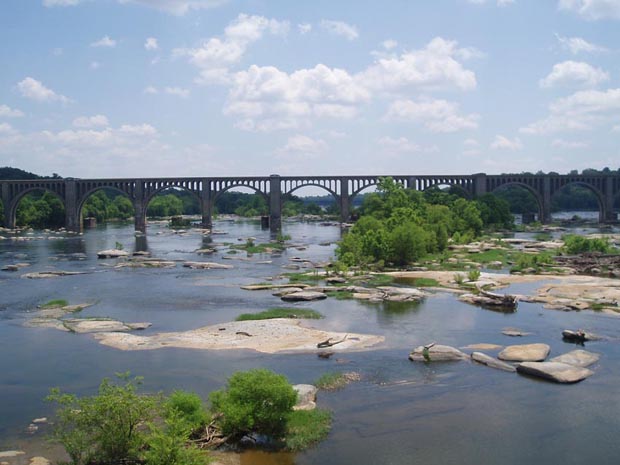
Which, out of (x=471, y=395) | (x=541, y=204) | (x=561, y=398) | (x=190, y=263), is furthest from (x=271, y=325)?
(x=541, y=204)

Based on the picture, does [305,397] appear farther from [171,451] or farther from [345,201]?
[345,201]

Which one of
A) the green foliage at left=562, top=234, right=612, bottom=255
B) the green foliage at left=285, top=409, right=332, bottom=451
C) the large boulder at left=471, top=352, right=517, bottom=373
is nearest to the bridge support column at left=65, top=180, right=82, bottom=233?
the green foliage at left=562, top=234, right=612, bottom=255

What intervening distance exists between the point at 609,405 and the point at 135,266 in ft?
144

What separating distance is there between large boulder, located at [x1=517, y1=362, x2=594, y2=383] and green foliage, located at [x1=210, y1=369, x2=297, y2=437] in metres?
9.37

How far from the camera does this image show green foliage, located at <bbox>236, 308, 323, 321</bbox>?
30719 mm

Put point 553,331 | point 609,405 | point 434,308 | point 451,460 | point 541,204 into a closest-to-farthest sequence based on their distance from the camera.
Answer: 1. point 451,460
2. point 609,405
3. point 553,331
4. point 434,308
5. point 541,204

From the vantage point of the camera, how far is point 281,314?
103ft

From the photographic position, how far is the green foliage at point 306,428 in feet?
53.1

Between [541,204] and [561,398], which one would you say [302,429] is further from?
[541,204]

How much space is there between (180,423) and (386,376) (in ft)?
28.8

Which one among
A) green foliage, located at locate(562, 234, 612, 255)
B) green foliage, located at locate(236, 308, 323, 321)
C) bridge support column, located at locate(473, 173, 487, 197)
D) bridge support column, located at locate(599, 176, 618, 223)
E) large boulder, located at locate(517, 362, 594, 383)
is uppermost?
bridge support column, located at locate(473, 173, 487, 197)

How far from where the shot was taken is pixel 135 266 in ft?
181

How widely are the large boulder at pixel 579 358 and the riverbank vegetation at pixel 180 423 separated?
997 cm

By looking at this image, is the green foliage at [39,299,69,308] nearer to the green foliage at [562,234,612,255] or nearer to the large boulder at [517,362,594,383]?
the large boulder at [517,362,594,383]
